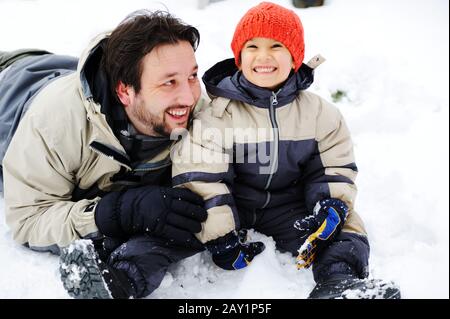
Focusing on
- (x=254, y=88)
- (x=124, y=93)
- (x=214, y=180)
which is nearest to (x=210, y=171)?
(x=214, y=180)

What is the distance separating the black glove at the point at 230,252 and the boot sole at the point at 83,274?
0.51m

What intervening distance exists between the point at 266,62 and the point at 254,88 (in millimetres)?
121

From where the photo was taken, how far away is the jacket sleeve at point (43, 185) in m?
1.90

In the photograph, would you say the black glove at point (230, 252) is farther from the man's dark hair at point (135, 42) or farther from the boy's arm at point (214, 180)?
the man's dark hair at point (135, 42)

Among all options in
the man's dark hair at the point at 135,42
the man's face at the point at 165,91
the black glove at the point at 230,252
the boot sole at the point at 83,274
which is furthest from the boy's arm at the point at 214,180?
the boot sole at the point at 83,274

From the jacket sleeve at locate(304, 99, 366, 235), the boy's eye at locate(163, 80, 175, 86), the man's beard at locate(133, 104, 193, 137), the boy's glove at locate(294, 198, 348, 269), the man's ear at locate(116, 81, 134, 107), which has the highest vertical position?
the boy's eye at locate(163, 80, 175, 86)

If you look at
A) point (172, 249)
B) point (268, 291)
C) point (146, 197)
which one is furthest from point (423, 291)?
point (146, 197)

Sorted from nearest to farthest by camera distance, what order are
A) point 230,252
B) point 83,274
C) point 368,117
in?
point 83,274 < point 230,252 < point 368,117

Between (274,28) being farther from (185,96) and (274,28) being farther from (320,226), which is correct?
(320,226)

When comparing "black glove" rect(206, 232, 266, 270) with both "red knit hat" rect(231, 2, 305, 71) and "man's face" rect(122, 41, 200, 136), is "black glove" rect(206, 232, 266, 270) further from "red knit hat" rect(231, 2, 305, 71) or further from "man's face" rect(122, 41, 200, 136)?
"red knit hat" rect(231, 2, 305, 71)

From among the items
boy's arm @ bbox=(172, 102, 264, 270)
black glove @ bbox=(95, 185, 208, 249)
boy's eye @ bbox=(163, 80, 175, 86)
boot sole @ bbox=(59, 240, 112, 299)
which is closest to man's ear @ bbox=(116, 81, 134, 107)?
boy's eye @ bbox=(163, 80, 175, 86)

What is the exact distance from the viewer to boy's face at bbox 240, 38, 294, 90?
1925 millimetres

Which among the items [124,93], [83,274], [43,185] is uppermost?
[124,93]

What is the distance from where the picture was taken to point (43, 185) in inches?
76.8
